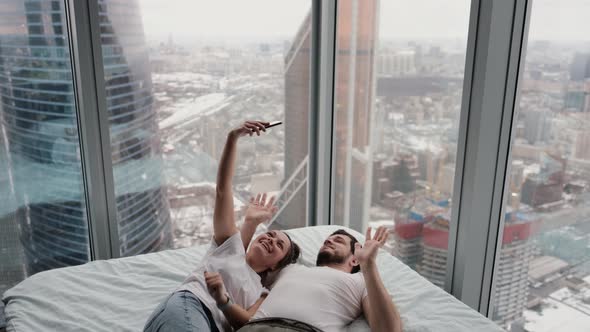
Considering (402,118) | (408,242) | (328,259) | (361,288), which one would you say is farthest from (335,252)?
(402,118)

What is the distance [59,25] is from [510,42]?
1894 mm

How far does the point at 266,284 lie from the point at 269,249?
13 cm

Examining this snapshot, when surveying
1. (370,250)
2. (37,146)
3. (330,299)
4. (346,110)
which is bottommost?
(330,299)

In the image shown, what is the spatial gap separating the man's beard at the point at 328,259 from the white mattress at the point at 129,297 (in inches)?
6.4

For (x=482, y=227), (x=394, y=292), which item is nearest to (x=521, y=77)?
(x=482, y=227)

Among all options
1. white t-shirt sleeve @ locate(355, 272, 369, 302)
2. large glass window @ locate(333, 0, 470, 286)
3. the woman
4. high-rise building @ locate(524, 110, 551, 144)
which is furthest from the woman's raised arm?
high-rise building @ locate(524, 110, 551, 144)

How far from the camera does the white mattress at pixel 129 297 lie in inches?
59.8

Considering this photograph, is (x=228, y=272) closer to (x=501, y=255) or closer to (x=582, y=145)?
(x=501, y=255)

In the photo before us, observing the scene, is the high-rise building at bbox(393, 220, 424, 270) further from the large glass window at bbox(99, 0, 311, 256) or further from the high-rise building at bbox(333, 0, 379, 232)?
the large glass window at bbox(99, 0, 311, 256)

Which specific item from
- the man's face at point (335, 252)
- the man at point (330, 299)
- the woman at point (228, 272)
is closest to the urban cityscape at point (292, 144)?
the man's face at point (335, 252)

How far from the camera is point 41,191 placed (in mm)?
2297

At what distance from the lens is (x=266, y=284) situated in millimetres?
1743

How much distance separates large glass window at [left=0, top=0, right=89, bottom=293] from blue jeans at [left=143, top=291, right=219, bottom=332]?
46.3 inches

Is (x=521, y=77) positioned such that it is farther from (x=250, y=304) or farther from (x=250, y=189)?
(x=250, y=189)
